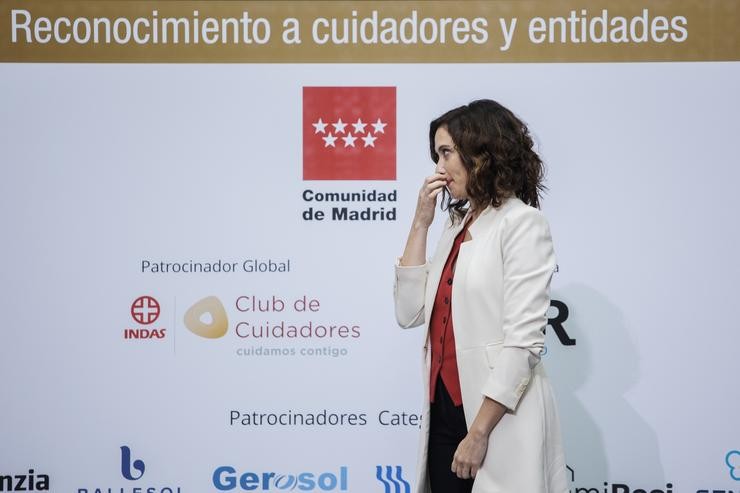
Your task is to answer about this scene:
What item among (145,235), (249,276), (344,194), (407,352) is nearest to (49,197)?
(145,235)

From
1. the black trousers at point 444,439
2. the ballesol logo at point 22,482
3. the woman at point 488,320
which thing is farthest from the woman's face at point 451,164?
the ballesol logo at point 22,482

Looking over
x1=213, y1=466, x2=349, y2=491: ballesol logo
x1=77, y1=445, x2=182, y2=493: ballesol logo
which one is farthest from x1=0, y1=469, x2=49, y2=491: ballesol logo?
x1=213, y1=466, x2=349, y2=491: ballesol logo

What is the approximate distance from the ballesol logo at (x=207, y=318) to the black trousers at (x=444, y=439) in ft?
4.26

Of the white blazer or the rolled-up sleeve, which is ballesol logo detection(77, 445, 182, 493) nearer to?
the rolled-up sleeve

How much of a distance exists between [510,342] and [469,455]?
0.28 meters

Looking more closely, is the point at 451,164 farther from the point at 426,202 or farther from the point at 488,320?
the point at 488,320

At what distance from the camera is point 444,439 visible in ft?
7.26

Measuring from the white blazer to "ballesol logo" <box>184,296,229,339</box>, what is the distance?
138 cm

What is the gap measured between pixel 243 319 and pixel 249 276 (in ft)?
0.54

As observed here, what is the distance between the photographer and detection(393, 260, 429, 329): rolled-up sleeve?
7.71 ft

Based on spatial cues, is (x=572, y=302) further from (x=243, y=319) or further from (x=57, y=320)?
(x=57, y=320)

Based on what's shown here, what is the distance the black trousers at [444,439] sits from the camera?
2.19 metres

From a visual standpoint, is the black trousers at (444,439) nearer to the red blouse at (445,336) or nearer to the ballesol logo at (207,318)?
the red blouse at (445,336)

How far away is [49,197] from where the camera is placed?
3.34m
